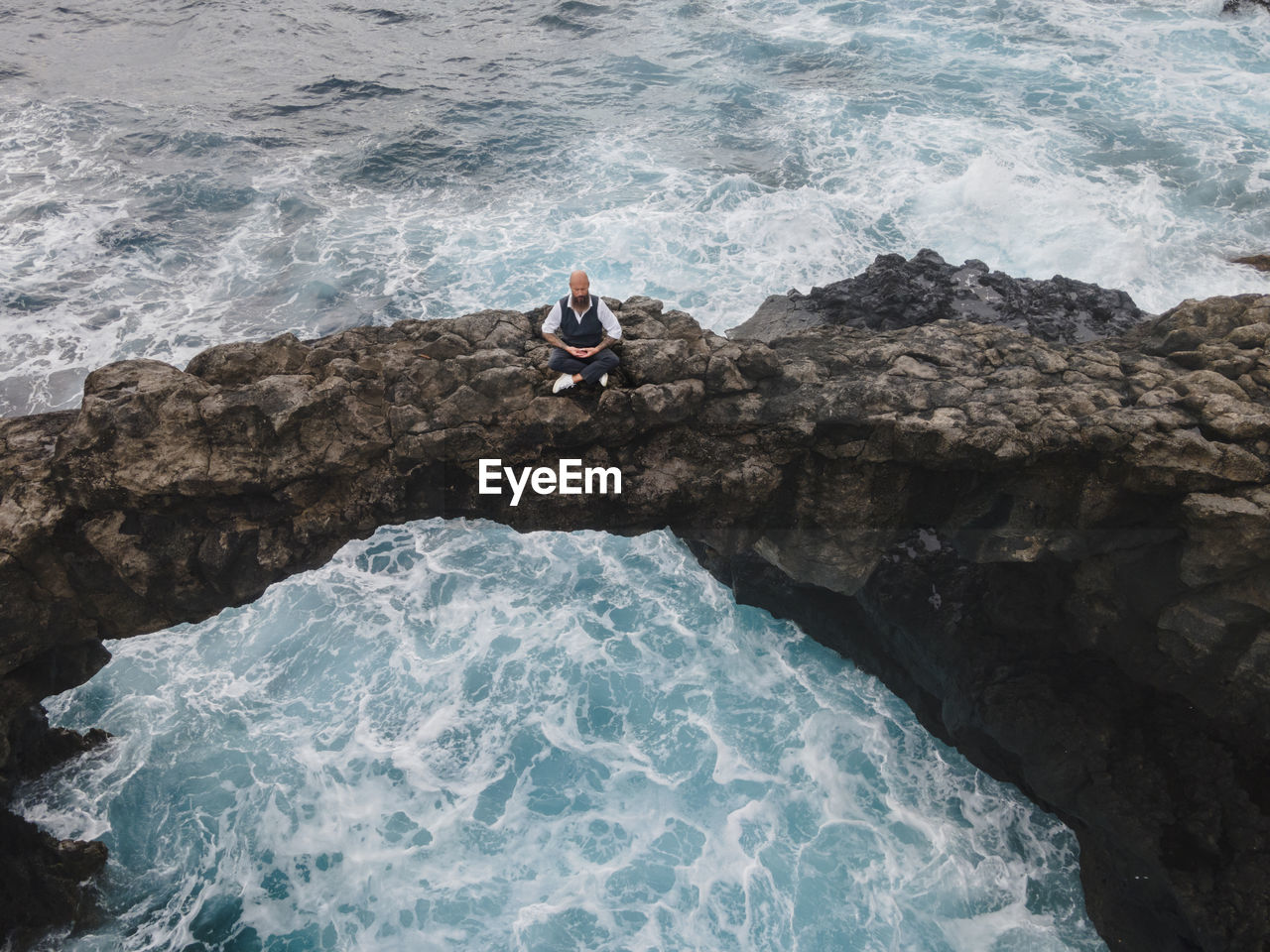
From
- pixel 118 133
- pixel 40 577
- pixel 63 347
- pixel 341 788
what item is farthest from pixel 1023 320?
pixel 118 133

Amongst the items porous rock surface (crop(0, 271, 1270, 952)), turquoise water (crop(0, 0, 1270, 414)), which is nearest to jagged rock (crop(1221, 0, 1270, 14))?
turquoise water (crop(0, 0, 1270, 414))

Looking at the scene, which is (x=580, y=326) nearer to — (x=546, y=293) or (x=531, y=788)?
(x=531, y=788)

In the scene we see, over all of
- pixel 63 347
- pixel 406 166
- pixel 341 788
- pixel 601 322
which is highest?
pixel 601 322

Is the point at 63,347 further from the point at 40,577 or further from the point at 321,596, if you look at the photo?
the point at 40,577

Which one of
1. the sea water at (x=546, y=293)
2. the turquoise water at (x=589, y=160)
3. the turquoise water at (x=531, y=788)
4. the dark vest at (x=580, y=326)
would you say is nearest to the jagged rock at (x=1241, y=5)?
the turquoise water at (x=589, y=160)

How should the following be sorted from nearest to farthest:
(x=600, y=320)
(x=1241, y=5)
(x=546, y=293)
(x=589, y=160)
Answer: (x=600, y=320), (x=546, y=293), (x=589, y=160), (x=1241, y=5)

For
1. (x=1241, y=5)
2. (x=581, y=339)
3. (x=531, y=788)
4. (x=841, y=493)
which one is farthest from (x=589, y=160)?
(x=1241, y=5)
